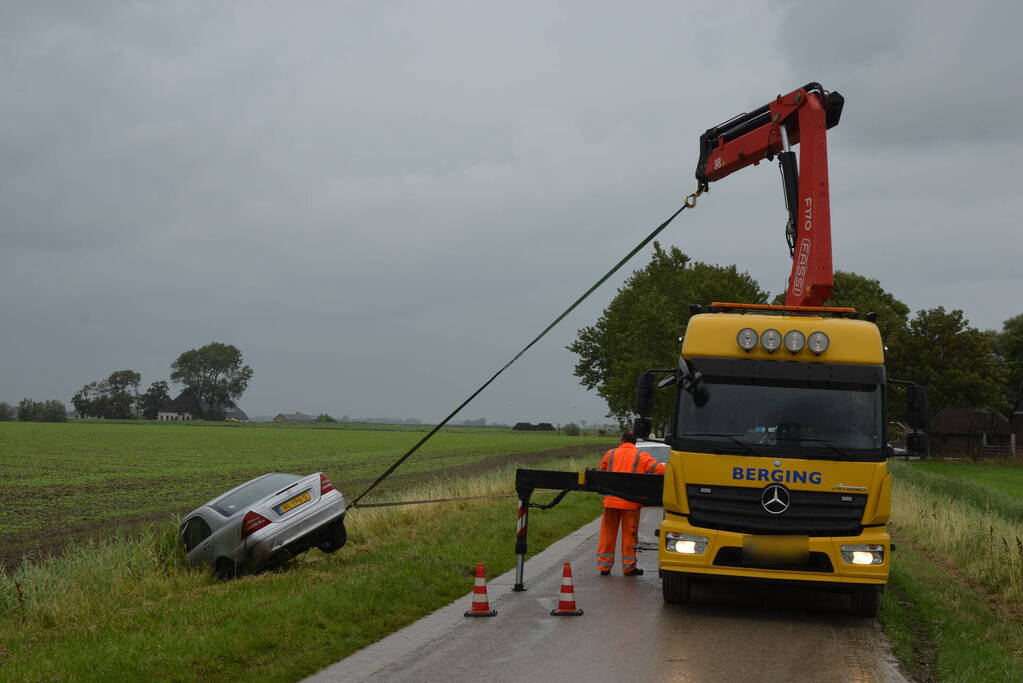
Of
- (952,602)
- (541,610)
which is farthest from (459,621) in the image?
(952,602)

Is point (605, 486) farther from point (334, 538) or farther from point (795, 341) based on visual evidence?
point (334, 538)

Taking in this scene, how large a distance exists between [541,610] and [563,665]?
92.9 inches

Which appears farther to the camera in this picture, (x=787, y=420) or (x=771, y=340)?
(x=771, y=340)

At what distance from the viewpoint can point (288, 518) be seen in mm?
12375

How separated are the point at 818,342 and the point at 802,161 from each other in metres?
3.44

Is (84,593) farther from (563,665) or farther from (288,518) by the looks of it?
(563,665)

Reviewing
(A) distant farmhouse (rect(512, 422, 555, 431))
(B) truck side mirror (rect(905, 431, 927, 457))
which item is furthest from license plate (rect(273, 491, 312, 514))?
(A) distant farmhouse (rect(512, 422, 555, 431))

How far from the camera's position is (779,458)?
30.7 ft

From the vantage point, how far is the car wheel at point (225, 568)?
40.5ft

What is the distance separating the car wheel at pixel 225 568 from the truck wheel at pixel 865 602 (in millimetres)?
7044

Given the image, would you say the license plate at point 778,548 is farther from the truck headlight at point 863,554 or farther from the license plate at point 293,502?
the license plate at point 293,502

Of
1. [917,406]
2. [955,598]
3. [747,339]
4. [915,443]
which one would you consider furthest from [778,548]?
[955,598]

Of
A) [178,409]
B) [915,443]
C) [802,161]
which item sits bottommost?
[915,443]

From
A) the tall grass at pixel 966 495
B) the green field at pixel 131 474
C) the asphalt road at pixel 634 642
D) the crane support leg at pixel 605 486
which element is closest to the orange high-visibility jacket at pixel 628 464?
the crane support leg at pixel 605 486
